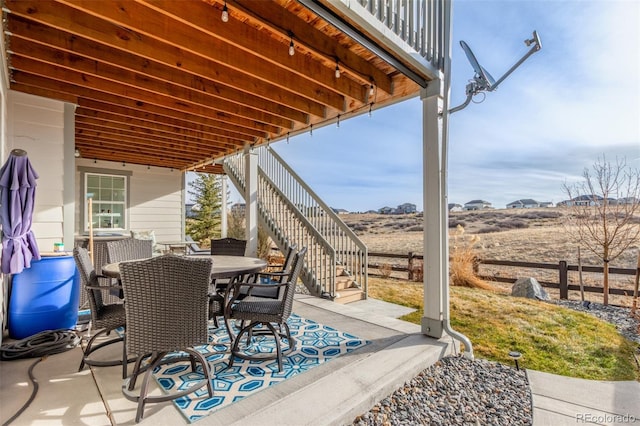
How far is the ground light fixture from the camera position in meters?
2.85

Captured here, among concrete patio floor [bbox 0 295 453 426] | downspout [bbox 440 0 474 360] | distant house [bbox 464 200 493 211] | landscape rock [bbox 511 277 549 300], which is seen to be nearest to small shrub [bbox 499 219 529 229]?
distant house [bbox 464 200 493 211]

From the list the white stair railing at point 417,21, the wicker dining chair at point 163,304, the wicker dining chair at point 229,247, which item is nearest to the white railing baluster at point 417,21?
the white stair railing at point 417,21

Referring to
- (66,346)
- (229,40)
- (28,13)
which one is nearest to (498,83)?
(229,40)

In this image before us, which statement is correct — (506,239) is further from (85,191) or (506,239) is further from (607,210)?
(85,191)

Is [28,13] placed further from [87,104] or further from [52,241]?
[52,241]

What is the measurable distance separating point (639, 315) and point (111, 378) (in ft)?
21.2

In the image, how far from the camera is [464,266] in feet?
23.1

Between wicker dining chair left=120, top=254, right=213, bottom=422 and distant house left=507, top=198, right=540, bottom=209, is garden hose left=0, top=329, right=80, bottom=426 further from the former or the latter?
distant house left=507, top=198, right=540, bottom=209

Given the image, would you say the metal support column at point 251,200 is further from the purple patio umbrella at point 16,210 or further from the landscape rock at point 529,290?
the landscape rock at point 529,290

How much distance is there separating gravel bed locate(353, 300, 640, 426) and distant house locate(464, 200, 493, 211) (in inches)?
397

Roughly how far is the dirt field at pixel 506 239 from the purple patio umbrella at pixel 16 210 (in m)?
7.64

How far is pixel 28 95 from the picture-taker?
3.71m

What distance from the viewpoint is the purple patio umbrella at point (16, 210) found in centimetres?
268

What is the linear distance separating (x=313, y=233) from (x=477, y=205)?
9090 mm
